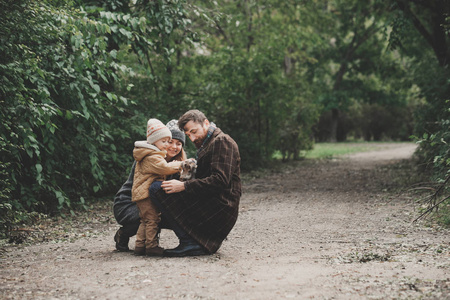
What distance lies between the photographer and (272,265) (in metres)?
4.49

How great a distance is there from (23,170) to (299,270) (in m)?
4.87

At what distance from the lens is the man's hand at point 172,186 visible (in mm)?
4594

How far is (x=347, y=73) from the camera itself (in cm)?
3525

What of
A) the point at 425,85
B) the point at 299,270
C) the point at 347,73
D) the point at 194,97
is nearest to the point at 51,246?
the point at 299,270

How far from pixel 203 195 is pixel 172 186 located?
339 mm

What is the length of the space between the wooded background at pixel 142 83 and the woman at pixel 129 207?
1.46m

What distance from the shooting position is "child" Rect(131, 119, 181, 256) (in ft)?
15.4

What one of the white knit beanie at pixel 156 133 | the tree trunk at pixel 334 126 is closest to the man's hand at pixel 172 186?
the white knit beanie at pixel 156 133

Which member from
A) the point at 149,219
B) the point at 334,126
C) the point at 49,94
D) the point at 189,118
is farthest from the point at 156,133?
the point at 334,126

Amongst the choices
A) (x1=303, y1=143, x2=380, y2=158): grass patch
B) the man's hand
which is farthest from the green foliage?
(x1=303, y1=143, x2=380, y2=158): grass patch

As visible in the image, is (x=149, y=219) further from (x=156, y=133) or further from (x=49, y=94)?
(x=49, y=94)

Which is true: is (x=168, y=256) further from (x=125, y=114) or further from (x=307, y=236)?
(x=125, y=114)

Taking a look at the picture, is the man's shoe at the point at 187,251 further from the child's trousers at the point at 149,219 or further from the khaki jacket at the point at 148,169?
the khaki jacket at the point at 148,169

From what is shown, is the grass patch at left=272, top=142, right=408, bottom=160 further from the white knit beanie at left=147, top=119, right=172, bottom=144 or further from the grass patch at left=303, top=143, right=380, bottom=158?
the white knit beanie at left=147, top=119, right=172, bottom=144
